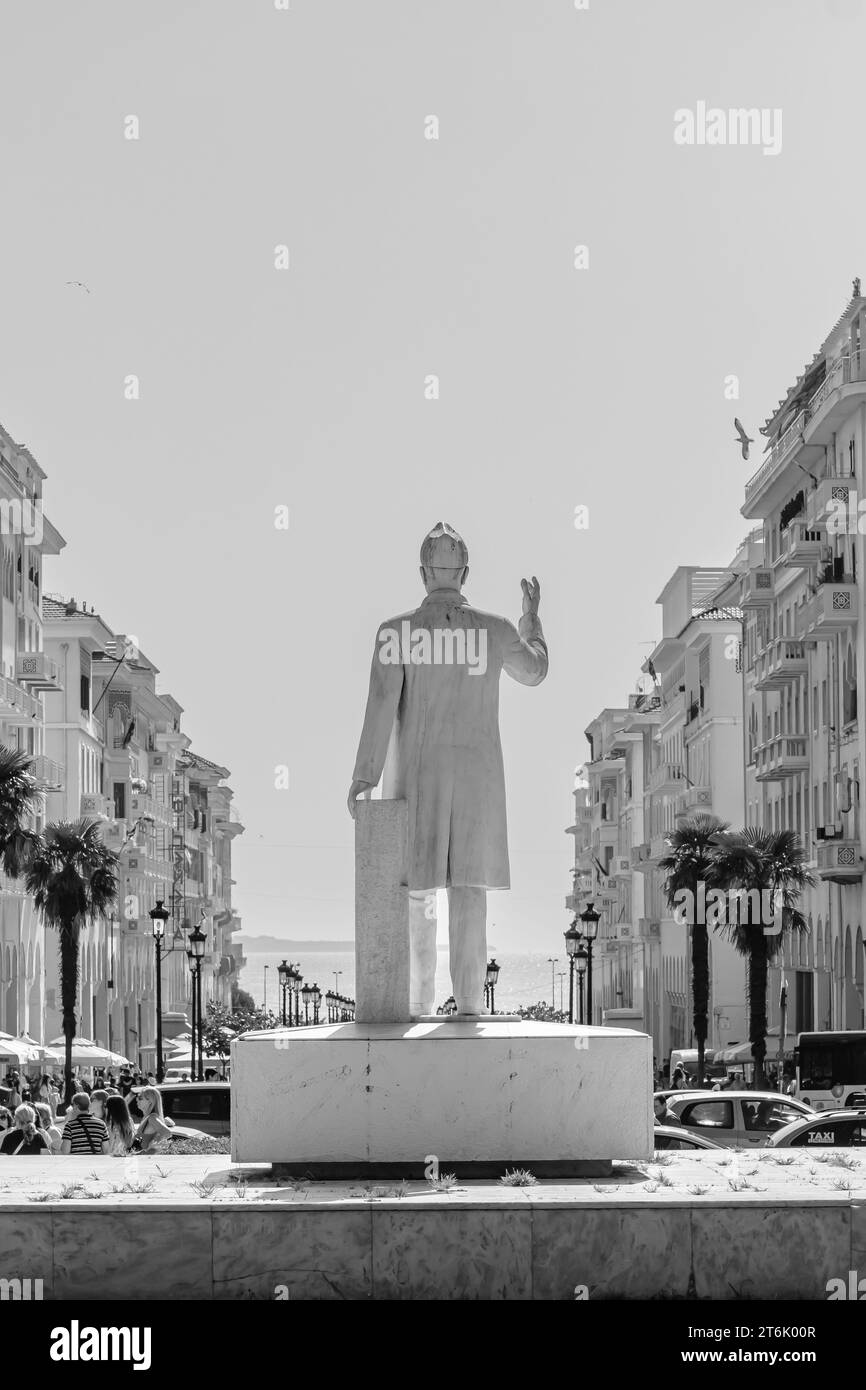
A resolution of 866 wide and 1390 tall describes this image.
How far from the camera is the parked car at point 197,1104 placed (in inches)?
1085

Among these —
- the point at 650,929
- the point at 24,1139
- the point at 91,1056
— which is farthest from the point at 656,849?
the point at 24,1139

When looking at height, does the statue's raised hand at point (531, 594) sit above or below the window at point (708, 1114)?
above

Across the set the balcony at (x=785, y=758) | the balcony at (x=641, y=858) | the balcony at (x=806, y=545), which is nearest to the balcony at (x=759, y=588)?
the balcony at (x=785, y=758)

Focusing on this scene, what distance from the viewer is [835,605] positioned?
2169 inches

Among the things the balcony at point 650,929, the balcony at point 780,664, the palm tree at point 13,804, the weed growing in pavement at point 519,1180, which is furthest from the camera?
the balcony at point 650,929

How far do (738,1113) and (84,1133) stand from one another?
28.8 feet

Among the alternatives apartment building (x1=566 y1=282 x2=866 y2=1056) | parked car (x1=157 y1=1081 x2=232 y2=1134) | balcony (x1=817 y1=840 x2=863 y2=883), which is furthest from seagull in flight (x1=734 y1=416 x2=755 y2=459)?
parked car (x1=157 y1=1081 x2=232 y2=1134)

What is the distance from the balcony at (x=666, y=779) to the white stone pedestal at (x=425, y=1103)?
80.3 meters

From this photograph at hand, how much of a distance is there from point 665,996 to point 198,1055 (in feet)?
151

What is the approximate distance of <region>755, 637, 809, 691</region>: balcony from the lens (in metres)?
62.9

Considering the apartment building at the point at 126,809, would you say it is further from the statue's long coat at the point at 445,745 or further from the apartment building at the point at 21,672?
the statue's long coat at the point at 445,745

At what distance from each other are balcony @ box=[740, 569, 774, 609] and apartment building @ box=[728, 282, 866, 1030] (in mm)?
41

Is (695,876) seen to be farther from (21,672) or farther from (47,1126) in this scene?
(47,1126)
